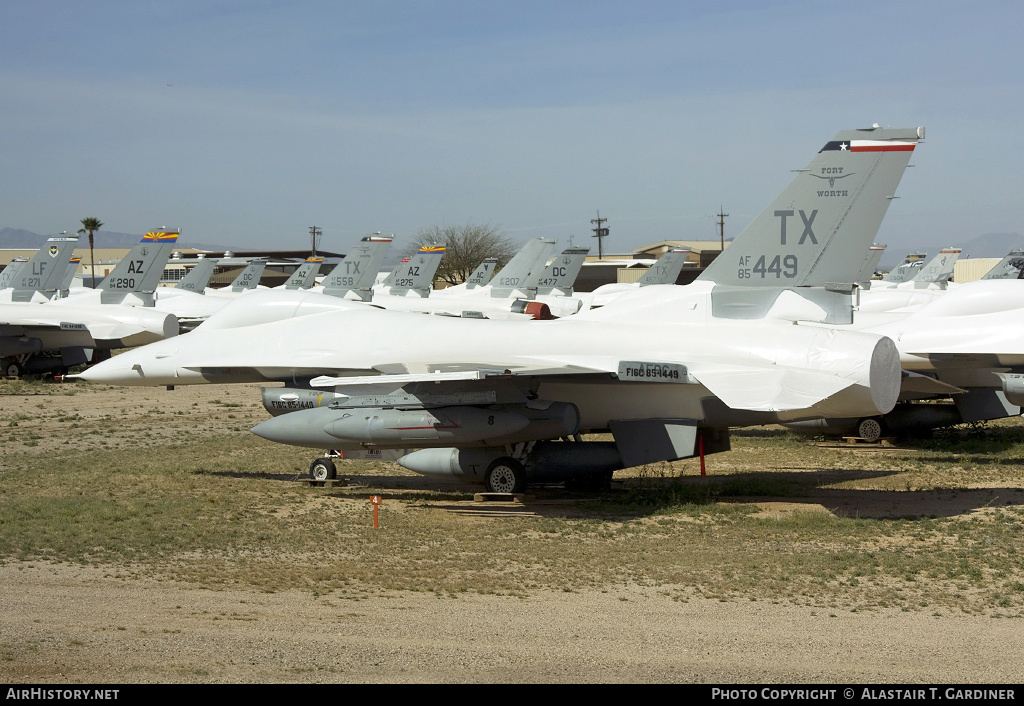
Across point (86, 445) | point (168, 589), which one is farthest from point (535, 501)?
point (86, 445)

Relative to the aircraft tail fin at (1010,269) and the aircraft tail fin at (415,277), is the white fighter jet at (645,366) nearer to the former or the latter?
the aircraft tail fin at (415,277)

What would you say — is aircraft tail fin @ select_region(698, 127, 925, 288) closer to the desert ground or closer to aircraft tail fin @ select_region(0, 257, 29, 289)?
the desert ground

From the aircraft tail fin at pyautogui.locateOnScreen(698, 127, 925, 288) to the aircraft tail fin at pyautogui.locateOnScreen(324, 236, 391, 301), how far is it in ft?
89.9

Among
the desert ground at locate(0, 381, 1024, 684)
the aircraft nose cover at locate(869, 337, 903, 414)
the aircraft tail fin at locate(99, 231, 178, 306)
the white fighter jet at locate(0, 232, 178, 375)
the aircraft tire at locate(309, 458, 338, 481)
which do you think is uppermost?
the aircraft tail fin at locate(99, 231, 178, 306)

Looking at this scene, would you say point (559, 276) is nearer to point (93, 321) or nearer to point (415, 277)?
point (415, 277)

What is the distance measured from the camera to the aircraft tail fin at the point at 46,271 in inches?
1438

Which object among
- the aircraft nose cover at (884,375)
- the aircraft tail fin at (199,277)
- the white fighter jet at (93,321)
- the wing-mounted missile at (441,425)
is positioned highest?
the aircraft tail fin at (199,277)

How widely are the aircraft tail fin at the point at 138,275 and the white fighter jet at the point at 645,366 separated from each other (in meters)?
20.7

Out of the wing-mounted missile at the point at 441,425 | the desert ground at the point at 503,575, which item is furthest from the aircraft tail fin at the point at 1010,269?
the wing-mounted missile at the point at 441,425

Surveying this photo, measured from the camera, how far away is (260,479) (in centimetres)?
1653

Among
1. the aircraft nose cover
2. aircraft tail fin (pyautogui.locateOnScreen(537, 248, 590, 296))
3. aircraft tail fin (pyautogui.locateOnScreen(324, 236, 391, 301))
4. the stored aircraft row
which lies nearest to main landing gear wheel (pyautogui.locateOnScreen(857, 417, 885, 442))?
the stored aircraft row

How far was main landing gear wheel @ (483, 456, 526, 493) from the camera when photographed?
14672 millimetres

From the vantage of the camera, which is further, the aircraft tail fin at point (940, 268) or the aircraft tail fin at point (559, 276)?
the aircraft tail fin at point (940, 268)

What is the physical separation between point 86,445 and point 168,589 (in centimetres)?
1147
